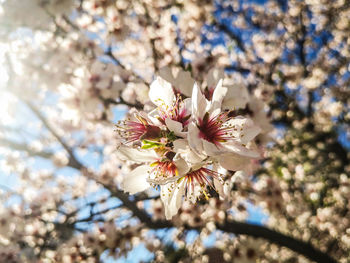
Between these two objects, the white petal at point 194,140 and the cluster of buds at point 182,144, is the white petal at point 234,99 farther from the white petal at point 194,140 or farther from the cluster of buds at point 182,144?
the white petal at point 194,140

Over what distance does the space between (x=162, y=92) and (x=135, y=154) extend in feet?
0.99

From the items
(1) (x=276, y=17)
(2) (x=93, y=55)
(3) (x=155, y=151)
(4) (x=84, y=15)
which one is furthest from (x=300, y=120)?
(3) (x=155, y=151)

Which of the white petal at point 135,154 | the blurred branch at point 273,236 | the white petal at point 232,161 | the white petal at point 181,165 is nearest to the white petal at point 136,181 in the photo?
the white petal at point 135,154

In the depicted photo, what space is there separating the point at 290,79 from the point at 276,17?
61.3 inches

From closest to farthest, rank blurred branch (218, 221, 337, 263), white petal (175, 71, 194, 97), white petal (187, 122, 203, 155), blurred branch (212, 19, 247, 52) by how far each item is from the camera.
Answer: white petal (187, 122, 203, 155), white petal (175, 71, 194, 97), blurred branch (218, 221, 337, 263), blurred branch (212, 19, 247, 52)

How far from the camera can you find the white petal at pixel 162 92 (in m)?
1.04

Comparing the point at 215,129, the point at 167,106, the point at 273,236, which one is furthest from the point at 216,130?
the point at 273,236

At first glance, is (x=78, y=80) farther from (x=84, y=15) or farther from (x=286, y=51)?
(x=286, y=51)

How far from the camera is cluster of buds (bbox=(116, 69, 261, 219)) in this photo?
32.9 inches

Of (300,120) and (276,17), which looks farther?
(276,17)

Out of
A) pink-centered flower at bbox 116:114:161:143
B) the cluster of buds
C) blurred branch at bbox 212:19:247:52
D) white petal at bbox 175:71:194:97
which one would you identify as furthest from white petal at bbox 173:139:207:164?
blurred branch at bbox 212:19:247:52

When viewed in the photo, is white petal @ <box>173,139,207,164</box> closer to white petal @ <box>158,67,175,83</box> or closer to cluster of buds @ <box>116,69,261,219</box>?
cluster of buds @ <box>116,69,261,219</box>

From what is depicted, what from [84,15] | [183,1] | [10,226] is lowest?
[10,226]

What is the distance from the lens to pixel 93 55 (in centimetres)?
337
